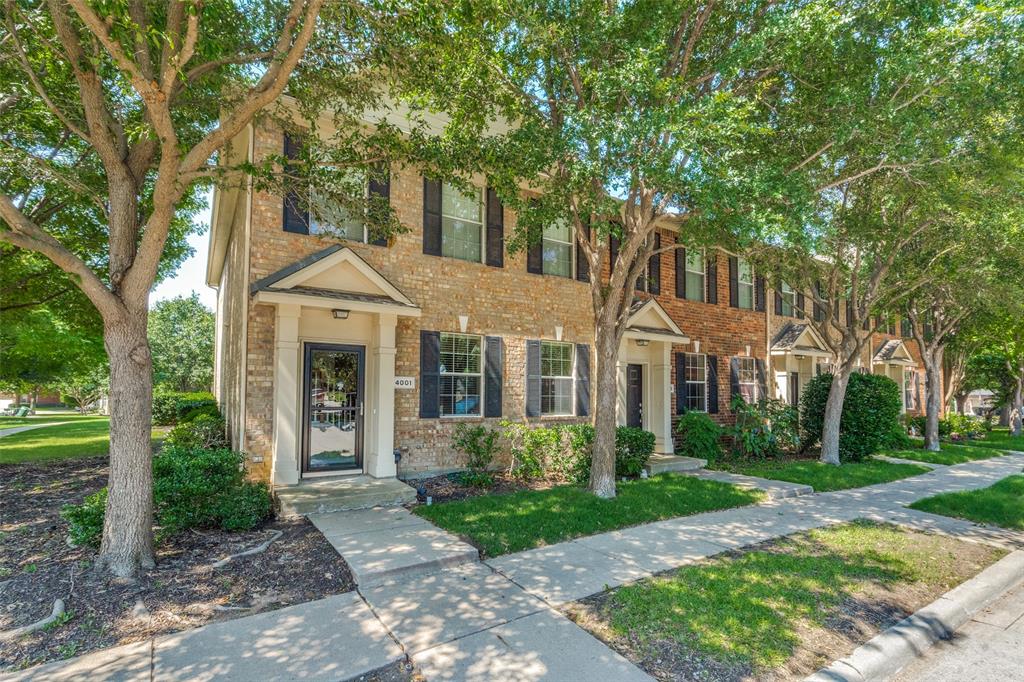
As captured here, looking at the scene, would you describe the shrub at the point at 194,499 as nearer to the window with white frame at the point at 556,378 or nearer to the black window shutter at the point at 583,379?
the window with white frame at the point at 556,378

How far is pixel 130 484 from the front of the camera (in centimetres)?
478

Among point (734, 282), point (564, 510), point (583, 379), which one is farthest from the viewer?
point (734, 282)

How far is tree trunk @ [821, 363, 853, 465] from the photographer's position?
12266 mm

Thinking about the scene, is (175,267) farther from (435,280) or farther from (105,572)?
(105,572)

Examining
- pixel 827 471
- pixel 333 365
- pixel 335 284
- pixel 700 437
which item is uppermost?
pixel 335 284

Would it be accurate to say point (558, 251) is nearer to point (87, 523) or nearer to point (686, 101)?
point (686, 101)

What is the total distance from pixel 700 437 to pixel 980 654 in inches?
316

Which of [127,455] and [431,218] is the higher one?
[431,218]

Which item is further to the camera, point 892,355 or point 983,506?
point 892,355

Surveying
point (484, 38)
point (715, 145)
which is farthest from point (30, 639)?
point (715, 145)

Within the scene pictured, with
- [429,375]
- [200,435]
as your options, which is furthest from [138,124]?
[429,375]

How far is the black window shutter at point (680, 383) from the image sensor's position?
12.8 metres

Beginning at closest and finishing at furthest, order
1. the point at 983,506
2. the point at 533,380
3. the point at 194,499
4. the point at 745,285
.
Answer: the point at 194,499, the point at 983,506, the point at 533,380, the point at 745,285

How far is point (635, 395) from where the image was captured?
12703mm
